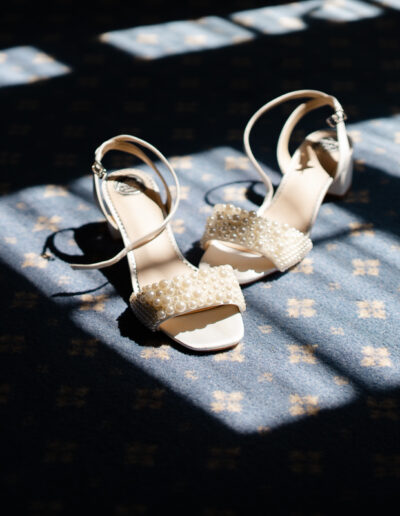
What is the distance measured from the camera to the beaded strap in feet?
5.03

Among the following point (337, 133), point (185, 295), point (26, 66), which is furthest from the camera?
point (26, 66)

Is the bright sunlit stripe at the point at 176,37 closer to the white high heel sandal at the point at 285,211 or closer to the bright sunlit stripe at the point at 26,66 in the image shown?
the bright sunlit stripe at the point at 26,66

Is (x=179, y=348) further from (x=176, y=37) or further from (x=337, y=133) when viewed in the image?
(x=176, y=37)

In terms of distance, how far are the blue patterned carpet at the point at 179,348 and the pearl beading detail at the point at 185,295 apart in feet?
0.25

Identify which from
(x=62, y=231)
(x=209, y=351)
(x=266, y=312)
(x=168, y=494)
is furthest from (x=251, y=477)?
(x=62, y=231)

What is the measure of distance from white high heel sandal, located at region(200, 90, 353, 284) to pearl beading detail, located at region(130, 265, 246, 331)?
14cm

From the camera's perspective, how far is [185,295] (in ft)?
4.49

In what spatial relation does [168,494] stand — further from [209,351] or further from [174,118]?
[174,118]

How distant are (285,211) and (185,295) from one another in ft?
1.63

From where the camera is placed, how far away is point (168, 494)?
1.11 metres

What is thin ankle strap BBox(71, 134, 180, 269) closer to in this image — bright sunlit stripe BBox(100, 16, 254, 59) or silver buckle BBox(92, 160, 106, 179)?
silver buckle BBox(92, 160, 106, 179)

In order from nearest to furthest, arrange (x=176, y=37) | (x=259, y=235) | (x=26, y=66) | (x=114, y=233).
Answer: (x=259, y=235)
(x=114, y=233)
(x=26, y=66)
(x=176, y=37)

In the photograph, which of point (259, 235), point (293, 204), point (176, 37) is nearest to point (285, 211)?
point (293, 204)

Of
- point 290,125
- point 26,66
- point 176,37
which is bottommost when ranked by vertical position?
point 26,66
